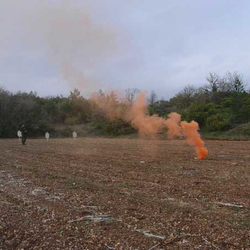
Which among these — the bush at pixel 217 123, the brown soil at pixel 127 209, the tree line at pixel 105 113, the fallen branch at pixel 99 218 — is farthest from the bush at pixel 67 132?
the fallen branch at pixel 99 218

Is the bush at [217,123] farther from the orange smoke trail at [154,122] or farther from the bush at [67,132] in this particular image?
the bush at [67,132]

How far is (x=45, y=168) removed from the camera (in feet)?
44.8

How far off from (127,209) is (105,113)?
27489 mm

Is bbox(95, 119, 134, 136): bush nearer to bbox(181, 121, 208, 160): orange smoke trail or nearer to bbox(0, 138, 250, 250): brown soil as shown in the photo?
bbox(181, 121, 208, 160): orange smoke trail

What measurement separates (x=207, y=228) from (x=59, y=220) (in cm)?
324

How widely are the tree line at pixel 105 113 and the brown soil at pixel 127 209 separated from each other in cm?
2334

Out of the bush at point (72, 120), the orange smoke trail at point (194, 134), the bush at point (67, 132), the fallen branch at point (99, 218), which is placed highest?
the bush at point (72, 120)

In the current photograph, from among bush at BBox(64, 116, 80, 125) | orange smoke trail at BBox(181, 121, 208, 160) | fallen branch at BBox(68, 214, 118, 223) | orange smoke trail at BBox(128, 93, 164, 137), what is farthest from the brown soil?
bush at BBox(64, 116, 80, 125)

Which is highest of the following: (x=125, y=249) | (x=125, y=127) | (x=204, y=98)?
(x=204, y=98)

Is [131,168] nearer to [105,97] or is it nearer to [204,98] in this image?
[105,97]

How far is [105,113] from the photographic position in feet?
113

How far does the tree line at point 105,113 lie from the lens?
36875mm

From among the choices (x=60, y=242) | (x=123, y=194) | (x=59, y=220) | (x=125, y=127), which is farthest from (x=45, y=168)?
(x=125, y=127)

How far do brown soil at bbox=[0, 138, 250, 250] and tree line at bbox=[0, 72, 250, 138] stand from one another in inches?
919
